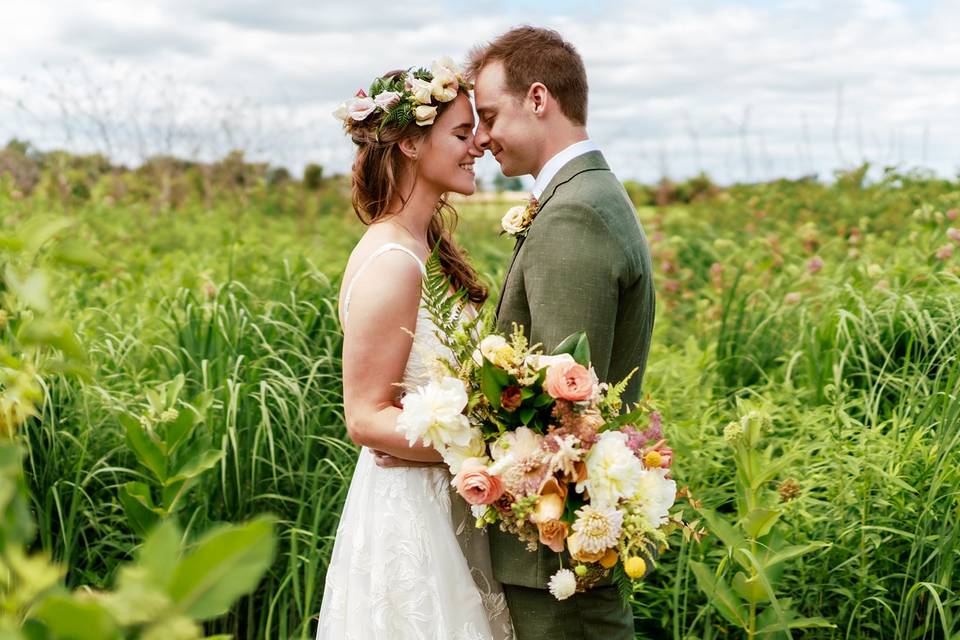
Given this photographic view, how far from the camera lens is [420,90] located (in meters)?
2.85

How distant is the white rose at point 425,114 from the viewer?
113 inches

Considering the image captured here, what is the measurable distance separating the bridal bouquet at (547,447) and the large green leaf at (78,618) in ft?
4.58

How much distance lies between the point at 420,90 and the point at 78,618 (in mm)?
2314

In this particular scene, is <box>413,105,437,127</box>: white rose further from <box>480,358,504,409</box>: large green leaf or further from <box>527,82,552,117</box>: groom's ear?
<box>480,358,504,409</box>: large green leaf

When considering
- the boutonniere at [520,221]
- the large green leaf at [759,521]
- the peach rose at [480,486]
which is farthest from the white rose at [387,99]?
the large green leaf at [759,521]

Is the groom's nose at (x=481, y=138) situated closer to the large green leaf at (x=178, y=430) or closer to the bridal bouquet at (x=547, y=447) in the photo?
the bridal bouquet at (x=547, y=447)

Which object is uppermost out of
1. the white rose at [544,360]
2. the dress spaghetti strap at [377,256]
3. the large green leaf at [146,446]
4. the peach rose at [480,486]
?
the dress spaghetti strap at [377,256]

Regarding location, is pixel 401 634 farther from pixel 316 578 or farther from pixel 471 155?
pixel 471 155

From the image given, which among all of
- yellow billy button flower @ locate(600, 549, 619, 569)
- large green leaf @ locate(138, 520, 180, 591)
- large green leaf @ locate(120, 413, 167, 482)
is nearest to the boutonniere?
yellow billy button flower @ locate(600, 549, 619, 569)

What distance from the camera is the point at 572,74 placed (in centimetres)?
279

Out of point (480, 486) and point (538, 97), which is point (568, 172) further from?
point (480, 486)

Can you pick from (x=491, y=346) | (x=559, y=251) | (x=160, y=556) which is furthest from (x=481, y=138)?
(x=160, y=556)

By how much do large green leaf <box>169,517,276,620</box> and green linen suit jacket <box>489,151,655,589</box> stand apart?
168 cm

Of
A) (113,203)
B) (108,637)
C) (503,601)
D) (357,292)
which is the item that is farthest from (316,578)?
(113,203)
